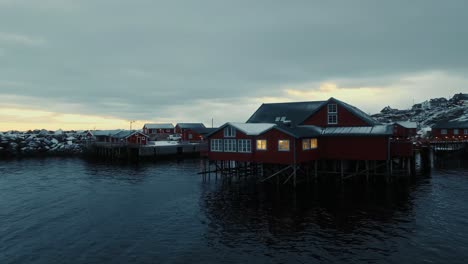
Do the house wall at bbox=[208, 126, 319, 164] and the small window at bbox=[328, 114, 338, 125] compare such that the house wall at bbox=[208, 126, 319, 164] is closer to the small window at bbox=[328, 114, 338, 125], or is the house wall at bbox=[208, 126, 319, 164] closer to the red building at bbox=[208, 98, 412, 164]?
the red building at bbox=[208, 98, 412, 164]

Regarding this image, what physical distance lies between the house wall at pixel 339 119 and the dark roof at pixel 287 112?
1686 millimetres

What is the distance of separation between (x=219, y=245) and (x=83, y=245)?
28.5 ft

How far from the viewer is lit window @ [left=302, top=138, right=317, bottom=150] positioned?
39237mm

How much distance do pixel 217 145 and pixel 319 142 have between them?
13357mm

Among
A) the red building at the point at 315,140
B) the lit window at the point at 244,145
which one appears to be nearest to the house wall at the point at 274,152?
the red building at the point at 315,140

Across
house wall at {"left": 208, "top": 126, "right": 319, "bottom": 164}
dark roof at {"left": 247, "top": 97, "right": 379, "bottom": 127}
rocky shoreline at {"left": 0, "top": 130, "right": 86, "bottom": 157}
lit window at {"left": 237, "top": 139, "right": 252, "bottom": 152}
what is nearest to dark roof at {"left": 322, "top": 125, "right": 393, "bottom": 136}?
house wall at {"left": 208, "top": 126, "right": 319, "bottom": 164}

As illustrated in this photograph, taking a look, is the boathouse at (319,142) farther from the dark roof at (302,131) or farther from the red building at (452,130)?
the red building at (452,130)

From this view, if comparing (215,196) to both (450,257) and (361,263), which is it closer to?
(361,263)

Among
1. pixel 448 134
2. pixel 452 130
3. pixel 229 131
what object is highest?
pixel 452 130

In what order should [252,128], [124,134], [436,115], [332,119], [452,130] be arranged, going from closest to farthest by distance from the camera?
[252,128], [332,119], [452,130], [124,134], [436,115]

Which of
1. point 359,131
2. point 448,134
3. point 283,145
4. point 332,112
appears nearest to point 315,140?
point 332,112

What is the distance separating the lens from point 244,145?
40.9m

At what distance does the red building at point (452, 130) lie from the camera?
3091 inches

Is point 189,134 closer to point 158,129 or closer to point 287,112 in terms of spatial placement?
point 158,129
